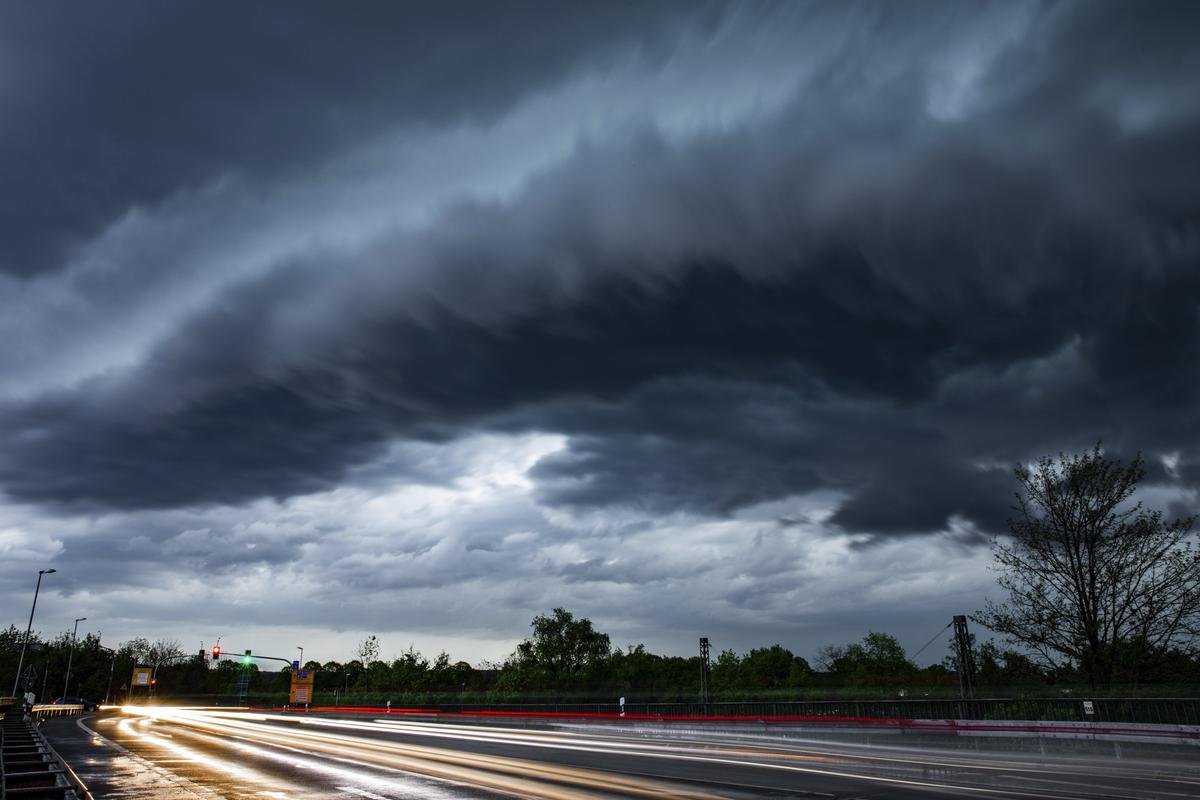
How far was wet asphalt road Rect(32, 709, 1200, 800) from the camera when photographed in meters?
13.8

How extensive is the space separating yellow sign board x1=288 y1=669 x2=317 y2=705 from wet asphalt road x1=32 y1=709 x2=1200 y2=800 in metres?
66.2

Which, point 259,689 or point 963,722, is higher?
point 963,722

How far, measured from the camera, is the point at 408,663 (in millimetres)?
102312

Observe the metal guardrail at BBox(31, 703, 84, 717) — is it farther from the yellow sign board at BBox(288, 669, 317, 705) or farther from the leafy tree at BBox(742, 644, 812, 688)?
the leafy tree at BBox(742, 644, 812, 688)

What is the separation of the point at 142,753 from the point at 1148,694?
1284 inches

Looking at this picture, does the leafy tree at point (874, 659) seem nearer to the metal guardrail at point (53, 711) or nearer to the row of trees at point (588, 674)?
the row of trees at point (588, 674)

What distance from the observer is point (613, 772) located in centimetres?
1742

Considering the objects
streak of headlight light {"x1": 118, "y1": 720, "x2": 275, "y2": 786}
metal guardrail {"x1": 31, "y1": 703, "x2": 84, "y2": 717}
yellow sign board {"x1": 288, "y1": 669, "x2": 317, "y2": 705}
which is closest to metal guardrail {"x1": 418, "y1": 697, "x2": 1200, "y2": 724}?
streak of headlight light {"x1": 118, "y1": 720, "x2": 275, "y2": 786}

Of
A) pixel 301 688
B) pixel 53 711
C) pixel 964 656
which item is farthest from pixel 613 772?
pixel 301 688

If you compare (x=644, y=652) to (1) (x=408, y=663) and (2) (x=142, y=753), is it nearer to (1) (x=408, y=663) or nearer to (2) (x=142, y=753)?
(1) (x=408, y=663)

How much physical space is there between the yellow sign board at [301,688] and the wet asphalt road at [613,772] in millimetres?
66248

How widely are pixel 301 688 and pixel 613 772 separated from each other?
83692 mm

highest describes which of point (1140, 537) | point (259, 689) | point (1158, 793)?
point (1140, 537)

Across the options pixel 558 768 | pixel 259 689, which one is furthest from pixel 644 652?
pixel 558 768
